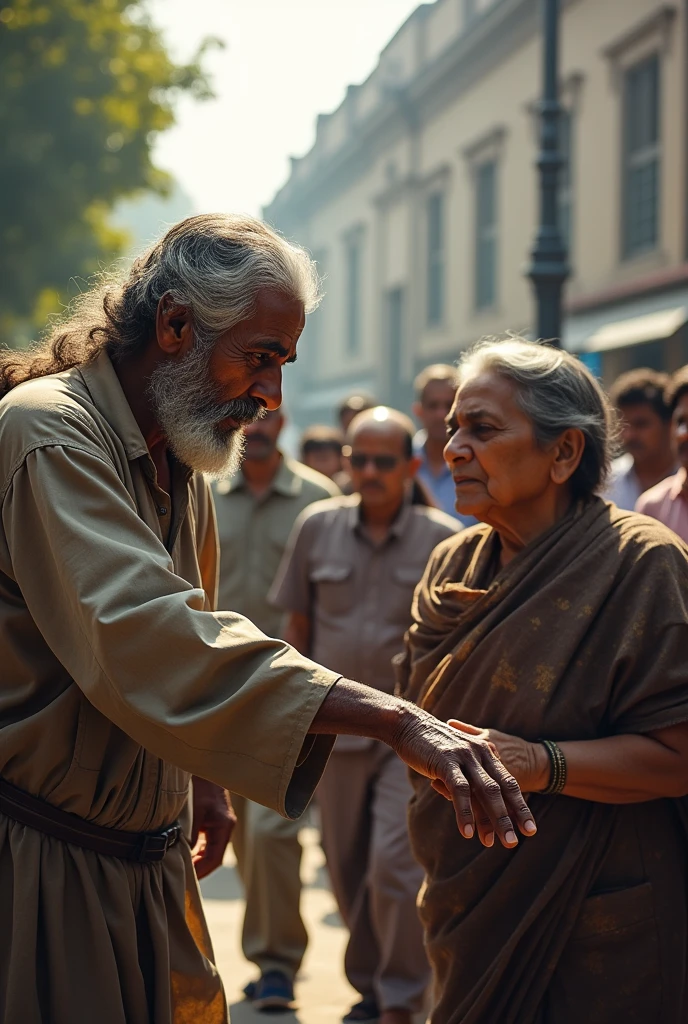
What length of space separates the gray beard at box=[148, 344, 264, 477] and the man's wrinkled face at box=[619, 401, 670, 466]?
4.08 metres

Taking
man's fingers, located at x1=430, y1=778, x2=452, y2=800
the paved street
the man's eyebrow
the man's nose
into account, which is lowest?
the paved street

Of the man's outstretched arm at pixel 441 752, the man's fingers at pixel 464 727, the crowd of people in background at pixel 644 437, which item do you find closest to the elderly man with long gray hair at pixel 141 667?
the man's outstretched arm at pixel 441 752

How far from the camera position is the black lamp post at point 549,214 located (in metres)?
9.70

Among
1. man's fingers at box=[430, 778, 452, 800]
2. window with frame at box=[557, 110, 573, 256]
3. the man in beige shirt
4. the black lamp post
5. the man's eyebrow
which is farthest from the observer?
window with frame at box=[557, 110, 573, 256]

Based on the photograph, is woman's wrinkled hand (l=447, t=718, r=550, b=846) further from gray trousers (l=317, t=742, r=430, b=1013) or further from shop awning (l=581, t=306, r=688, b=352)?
shop awning (l=581, t=306, r=688, b=352)

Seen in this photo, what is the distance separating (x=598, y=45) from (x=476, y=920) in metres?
15.4

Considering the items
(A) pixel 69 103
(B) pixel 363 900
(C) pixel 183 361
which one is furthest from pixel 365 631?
(A) pixel 69 103

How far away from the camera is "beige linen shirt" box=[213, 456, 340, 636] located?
750 centimetres

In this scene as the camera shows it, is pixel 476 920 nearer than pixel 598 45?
Yes

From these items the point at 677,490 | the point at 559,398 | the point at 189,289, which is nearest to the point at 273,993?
the point at 677,490

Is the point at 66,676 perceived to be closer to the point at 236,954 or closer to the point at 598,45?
the point at 236,954

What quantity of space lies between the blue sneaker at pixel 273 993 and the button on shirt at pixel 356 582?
122cm

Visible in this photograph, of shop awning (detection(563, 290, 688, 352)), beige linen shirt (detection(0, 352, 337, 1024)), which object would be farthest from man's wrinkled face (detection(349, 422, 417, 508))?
shop awning (detection(563, 290, 688, 352))

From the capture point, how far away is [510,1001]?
10.9 ft
